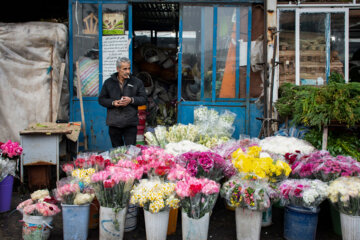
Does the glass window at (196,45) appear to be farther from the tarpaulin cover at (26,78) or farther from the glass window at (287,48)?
the tarpaulin cover at (26,78)

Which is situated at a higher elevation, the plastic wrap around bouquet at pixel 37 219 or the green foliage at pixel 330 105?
the green foliage at pixel 330 105

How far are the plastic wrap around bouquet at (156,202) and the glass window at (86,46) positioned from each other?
159 inches

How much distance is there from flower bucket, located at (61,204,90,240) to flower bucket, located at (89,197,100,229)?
29 cm

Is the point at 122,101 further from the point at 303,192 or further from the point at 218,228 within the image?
the point at 303,192

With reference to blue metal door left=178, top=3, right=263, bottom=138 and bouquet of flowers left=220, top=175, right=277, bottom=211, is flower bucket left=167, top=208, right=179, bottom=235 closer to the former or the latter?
bouquet of flowers left=220, top=175, right=277, bottom=211

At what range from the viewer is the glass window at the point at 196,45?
706 centimetres

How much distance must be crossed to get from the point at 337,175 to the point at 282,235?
0.95 meters

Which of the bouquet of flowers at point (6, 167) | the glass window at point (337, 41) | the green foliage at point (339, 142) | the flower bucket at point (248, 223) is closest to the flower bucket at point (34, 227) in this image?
the bouquet of flowers at point (6, 167)

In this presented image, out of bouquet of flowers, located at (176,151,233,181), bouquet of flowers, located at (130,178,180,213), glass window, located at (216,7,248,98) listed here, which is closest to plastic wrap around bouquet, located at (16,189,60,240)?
bouquet of flowers, located at (130,178,180,213)

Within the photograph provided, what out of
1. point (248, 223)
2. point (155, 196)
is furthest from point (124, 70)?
point (248, 223)

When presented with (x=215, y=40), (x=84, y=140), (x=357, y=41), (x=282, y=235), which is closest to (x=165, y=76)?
(x=215, y=40)

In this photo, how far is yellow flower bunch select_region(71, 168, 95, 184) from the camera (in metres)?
3.92

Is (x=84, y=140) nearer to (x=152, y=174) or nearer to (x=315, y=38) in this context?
(x=152, y=174)

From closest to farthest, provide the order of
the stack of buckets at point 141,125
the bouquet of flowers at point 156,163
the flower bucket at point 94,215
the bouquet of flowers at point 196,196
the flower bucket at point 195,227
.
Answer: the bouquet of flowers at point 196,196, the flower bucket at point 195,227, the bouquet of flowers at point 156,163, the flower bucket at point 94,215, the stack of buckets at point 141,125
